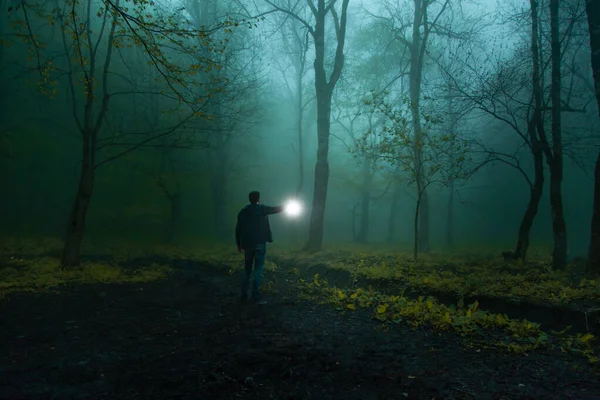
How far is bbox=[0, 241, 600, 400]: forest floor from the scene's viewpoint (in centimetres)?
407

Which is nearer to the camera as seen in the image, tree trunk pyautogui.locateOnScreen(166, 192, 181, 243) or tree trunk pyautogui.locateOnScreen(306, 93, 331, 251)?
tree trunk pyautogui.locateOnScreen(306, 93, 331, 251)

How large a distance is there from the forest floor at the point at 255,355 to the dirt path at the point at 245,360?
15 millimetres

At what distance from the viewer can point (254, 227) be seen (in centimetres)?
845

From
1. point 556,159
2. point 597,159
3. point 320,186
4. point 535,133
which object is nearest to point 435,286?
point 597,159

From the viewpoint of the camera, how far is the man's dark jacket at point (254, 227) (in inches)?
331

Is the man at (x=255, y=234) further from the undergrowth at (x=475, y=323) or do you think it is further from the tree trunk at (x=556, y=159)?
the tree trunk at (x=556, y=159)

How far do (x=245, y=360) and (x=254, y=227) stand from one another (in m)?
3.91

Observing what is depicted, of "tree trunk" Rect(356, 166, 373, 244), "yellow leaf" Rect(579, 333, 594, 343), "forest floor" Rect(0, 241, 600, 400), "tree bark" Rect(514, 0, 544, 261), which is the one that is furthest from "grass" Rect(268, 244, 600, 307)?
"tree trunk" Rect(356, 166, 373, 244)

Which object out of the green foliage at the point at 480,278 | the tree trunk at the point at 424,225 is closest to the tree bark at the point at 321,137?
the green foliage at the point at 480,278

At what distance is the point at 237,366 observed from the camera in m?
4.60

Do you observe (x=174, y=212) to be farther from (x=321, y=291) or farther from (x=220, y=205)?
(x=321, y=291)

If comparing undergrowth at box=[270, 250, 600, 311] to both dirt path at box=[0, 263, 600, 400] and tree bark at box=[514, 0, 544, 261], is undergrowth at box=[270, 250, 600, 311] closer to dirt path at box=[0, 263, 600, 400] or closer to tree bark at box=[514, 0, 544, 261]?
tree bark at box=[514, 0, 544, 261]

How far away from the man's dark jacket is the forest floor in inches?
53.1

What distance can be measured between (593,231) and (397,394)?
785 cm
